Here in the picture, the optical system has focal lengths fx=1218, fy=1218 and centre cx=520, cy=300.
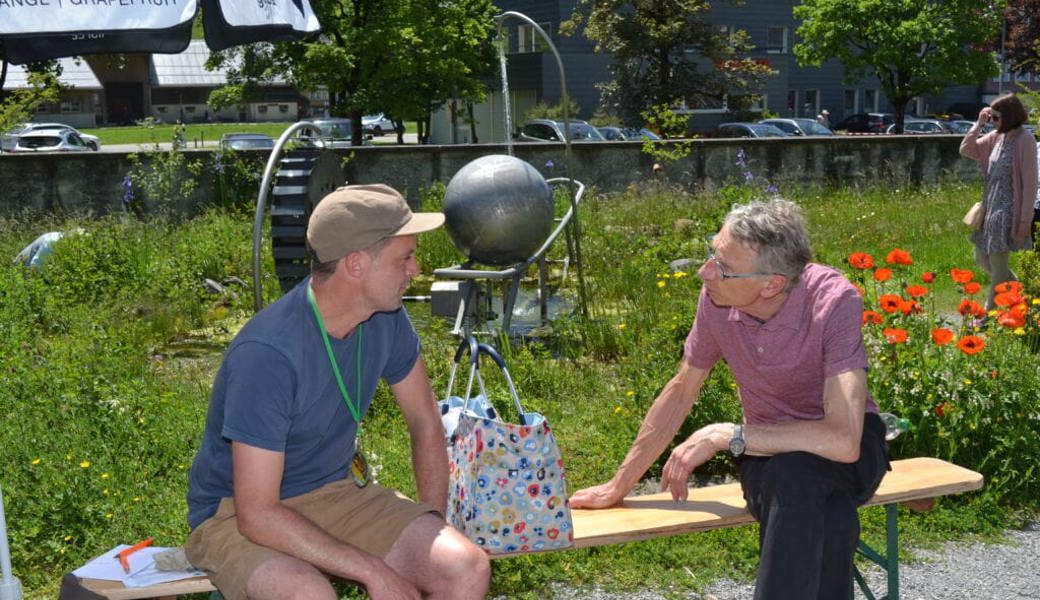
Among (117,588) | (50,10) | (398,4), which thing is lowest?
(117,588)

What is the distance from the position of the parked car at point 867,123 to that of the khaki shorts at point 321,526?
39.9 metres

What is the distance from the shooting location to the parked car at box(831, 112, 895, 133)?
4147 centimetres

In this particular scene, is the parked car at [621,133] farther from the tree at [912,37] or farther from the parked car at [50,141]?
the parked car at [50,141]

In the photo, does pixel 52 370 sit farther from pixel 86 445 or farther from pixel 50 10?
pixel 50 10

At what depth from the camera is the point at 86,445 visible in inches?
217

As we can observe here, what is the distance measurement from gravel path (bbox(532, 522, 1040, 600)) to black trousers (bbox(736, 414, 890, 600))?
0.94 m

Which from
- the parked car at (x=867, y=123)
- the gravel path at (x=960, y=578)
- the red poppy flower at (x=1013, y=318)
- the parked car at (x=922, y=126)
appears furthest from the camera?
the parked car at (x=867, y=123)

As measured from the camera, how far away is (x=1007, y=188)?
8102 mm

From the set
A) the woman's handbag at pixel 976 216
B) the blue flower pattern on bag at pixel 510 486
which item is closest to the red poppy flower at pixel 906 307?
the blue flower pattern on bag at pixel 510 486

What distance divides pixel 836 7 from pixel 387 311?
39909 millimetres

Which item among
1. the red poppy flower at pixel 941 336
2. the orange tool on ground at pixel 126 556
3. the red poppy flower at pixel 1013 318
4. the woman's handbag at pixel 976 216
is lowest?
the orange tool on ground at pixel 126 556

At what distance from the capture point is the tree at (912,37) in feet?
129

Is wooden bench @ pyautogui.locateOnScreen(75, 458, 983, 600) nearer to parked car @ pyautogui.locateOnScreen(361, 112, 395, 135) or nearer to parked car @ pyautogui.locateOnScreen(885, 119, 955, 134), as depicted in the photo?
parked car @ pyautogui.locateOnScreen(885, 119, 955, 134)

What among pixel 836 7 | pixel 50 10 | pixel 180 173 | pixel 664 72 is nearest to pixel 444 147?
pixel 180 173
